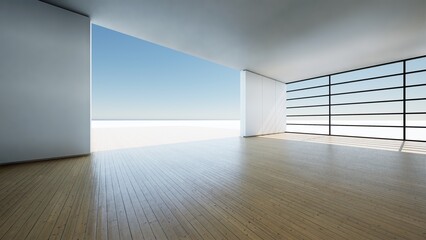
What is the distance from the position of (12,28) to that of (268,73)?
10.5 m

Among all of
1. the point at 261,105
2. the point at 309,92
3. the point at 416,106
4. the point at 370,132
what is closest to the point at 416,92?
the point at 416,106

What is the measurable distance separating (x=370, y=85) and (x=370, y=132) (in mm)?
2578

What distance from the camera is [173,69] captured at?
26.1 meters

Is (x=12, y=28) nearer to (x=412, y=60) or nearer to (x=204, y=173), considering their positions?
(x=204, y=173)

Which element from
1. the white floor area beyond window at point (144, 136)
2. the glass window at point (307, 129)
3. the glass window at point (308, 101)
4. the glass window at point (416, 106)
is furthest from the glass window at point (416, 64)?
the white floor area beyond window at point (144, 136)

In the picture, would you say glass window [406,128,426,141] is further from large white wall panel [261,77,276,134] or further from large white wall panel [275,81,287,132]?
large white wall panel [261,77,276,134]

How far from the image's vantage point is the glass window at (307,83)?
1097cm

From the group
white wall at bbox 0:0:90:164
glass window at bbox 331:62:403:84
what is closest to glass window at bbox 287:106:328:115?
glass window at bbox 331:62:403:84

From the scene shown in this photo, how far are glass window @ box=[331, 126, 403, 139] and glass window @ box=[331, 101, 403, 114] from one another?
93 centimetres

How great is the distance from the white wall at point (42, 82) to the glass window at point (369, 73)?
12.3 metres

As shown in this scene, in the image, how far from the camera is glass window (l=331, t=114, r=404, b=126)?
817cm

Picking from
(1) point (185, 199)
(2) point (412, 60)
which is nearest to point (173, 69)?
(2) point (412, 60)

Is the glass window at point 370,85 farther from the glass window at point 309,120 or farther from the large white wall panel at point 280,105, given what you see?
the large white wall panel at point 280,105

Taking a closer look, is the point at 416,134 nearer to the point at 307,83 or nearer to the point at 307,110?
the point at 307,110
